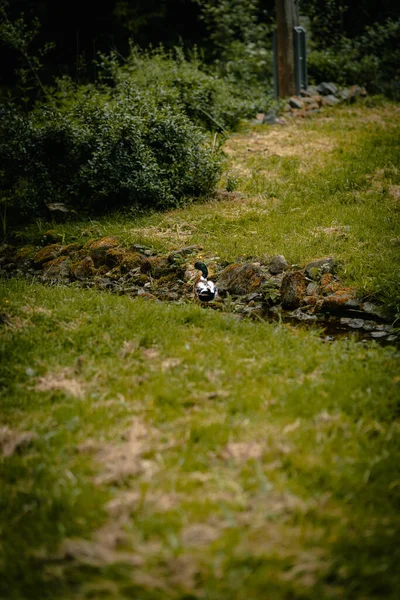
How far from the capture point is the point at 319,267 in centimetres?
521

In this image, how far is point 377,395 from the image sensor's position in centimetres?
310

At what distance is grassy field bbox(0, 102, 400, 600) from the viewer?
6.67 ft

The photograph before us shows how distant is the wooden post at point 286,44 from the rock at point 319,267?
8320 mm

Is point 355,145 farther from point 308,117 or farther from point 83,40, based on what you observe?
point 83,40

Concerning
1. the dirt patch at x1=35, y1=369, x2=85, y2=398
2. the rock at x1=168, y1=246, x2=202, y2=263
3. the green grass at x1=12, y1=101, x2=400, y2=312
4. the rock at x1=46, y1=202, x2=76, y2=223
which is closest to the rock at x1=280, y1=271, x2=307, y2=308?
the green grass at x1=12, y1=101, x2=400, y2=312

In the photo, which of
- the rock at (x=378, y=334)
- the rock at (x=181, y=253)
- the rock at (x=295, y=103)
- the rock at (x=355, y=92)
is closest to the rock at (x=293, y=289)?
the rock at (x=378, y=334)

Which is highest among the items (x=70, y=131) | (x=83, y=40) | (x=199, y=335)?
(x=83, y=40)

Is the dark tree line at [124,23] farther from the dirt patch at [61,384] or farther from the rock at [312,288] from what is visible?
the dirt patch at [61,384]

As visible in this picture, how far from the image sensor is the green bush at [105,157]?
7.06 m

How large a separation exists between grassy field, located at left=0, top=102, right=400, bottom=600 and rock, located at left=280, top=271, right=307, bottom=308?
438 mm

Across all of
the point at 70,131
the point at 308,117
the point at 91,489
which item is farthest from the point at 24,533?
the point at 308,117

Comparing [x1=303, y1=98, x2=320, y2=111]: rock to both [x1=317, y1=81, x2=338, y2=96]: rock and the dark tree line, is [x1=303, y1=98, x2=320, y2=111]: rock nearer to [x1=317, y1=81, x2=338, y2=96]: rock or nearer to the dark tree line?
[x1=317, y1=81, x2=338, y2=96]: rock

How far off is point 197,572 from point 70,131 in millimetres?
6429

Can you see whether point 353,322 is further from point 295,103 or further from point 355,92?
point 355,92
